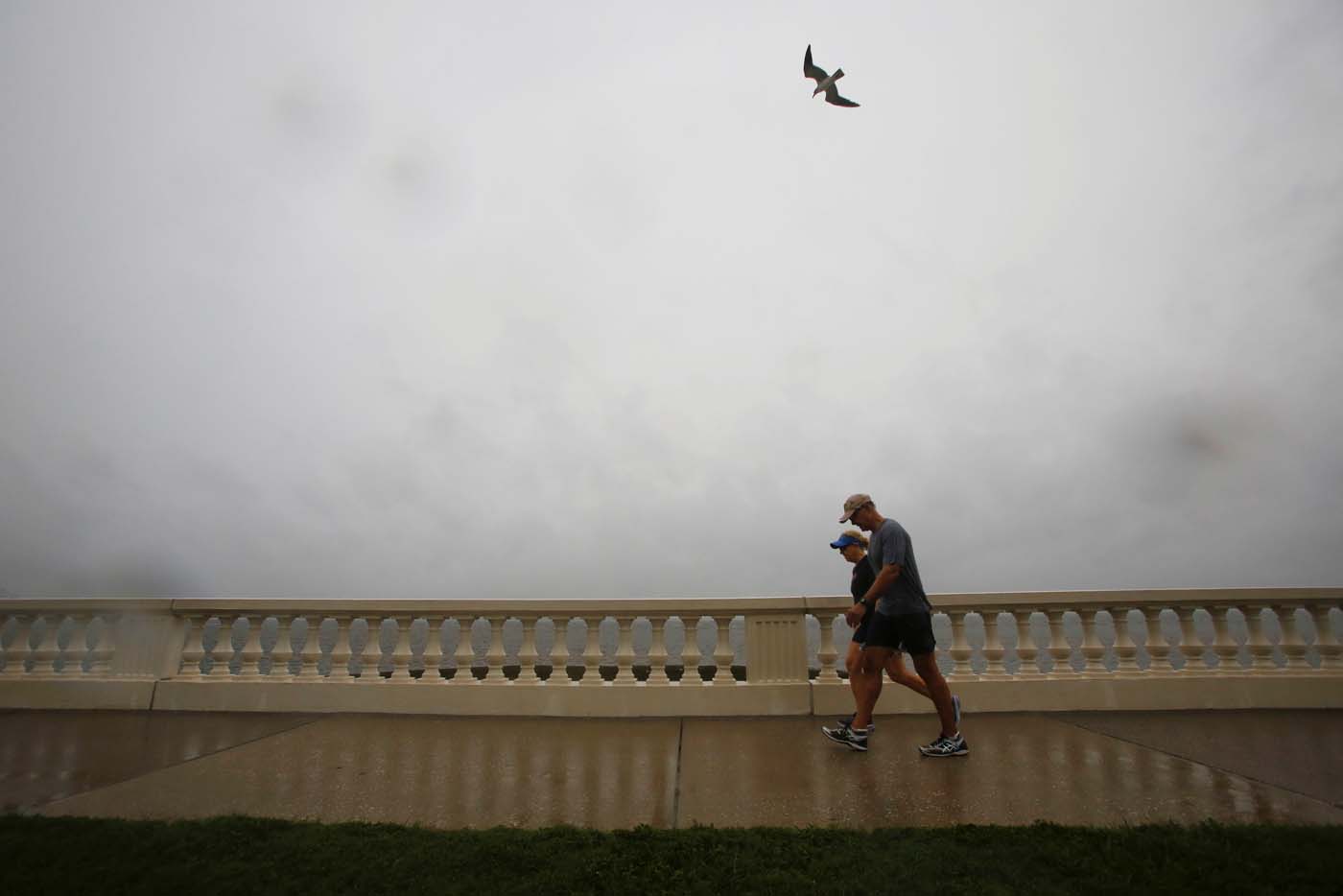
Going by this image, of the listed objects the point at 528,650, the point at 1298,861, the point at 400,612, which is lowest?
the point at 1298,861

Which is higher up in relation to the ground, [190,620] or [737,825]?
[190,620]

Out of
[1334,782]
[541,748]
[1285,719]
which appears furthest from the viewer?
Answer: [1285,719]

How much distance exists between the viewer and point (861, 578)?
506 cm

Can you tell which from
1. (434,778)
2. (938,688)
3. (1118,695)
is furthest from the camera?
(1118,695)

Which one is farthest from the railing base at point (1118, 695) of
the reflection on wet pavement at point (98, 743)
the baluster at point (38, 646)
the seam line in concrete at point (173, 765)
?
the baluster at point (38, 646)

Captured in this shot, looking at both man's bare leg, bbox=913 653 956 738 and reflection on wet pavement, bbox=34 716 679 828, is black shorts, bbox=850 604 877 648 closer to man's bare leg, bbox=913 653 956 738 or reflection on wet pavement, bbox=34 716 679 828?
man's bare leg, bbox=913 653 956 738

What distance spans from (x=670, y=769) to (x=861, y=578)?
6.87 ft

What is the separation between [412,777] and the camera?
420 cm

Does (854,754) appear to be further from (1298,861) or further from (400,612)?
(400,612)

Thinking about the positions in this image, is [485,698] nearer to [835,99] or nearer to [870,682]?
[870,682]

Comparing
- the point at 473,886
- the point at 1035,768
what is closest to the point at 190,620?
the point at 473,886

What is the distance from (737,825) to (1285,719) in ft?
17.7

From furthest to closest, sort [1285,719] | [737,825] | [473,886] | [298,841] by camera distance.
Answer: [1285,719], [737,825], [298,841], [473,886]

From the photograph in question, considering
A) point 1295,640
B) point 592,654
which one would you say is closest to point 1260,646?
point 1295,640
